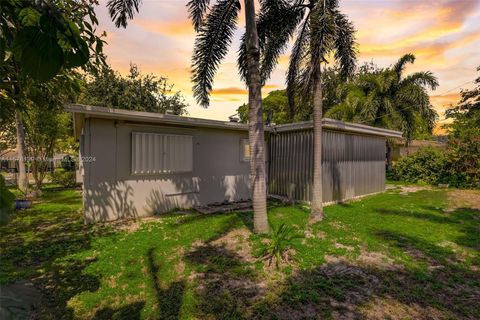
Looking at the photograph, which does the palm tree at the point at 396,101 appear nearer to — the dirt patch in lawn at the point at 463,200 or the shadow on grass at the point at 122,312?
the dirt patch in lawn at the point at 463,200

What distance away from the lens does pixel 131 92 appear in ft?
65.9

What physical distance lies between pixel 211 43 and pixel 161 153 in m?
4.06

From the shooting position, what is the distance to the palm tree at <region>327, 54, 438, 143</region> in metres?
18.2

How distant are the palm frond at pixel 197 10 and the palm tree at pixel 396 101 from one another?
14468 millimetres

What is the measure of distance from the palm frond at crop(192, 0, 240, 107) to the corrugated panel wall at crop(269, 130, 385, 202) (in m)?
4.93

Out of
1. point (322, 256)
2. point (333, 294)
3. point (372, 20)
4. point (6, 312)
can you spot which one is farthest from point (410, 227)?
point (6, 312)

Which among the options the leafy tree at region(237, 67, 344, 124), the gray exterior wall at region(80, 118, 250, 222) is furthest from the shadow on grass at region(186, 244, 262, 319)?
the leafy tree at region(237, 67, 344, 124)

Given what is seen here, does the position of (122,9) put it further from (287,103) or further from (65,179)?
(287,103)

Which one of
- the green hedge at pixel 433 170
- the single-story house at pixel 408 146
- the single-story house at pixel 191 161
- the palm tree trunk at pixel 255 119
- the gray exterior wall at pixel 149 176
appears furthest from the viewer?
the single-story house at pixel 408 146

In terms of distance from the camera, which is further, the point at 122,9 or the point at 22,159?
the point at 22,159

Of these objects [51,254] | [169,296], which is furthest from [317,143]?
[51,254]

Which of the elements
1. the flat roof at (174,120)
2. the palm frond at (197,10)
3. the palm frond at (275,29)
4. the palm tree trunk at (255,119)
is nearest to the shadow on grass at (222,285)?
the palm tree trunk at (255,119)

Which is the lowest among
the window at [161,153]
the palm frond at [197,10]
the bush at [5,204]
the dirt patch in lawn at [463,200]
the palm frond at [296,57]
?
the dirt patch in lawn at [463,200]

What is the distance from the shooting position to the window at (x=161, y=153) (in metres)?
8.95
